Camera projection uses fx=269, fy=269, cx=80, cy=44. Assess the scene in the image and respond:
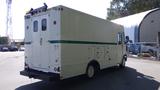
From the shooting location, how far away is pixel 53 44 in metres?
10.1

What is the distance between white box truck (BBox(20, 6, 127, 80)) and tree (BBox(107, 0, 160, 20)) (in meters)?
51.1

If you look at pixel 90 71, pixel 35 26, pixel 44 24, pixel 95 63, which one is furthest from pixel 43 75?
pixel 95 63

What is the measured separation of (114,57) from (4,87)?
677 centimetres

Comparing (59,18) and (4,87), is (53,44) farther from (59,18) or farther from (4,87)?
(4,87)

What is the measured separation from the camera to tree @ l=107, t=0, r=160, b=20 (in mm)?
61219

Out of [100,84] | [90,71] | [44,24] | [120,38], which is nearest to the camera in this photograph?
[44,24]

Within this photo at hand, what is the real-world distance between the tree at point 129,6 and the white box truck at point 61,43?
168 ft

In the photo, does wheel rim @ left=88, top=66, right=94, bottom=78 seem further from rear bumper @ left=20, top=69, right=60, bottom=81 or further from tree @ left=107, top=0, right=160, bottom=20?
tree @ left=107, top=0, right=160, bottom=20

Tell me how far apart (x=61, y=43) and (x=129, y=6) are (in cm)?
5809

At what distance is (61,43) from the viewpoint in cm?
993

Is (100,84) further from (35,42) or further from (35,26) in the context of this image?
(35,26)

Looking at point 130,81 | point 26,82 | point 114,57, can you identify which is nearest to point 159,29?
point 114,57

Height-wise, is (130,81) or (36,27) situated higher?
(36,27)

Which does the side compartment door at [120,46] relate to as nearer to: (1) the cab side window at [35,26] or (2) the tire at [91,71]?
(2) the tire at [91,71]
